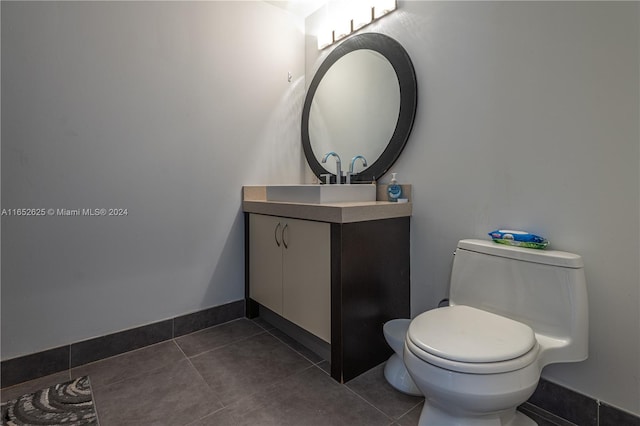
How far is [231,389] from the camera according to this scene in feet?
4.78

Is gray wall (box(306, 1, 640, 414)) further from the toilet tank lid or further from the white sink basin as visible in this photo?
the white sink basin

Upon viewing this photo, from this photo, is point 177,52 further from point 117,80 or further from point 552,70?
point 552,70

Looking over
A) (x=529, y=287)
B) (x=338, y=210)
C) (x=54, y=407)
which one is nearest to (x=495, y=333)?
(x=529, y=287)

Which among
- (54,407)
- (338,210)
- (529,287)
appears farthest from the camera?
(338,210)

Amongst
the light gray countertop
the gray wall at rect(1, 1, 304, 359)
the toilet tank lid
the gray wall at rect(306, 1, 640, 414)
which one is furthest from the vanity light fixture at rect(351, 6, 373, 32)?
the toilet tank lid

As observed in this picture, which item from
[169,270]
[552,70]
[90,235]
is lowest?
[169,270]

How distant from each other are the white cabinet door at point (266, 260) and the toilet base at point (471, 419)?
99cm

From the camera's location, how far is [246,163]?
2.20m

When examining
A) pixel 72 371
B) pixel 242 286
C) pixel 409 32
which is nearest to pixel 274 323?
pixel 242 286

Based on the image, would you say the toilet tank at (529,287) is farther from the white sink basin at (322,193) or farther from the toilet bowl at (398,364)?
the white sink basin at (322,193)

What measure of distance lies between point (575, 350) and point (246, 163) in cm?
197

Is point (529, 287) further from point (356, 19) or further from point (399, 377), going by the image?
point (356, 19)

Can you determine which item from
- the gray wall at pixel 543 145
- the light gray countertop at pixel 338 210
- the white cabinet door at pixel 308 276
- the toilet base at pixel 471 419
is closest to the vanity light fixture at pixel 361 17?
the gray wall at pixel 543 145

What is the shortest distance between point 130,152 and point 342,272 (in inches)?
52.9
